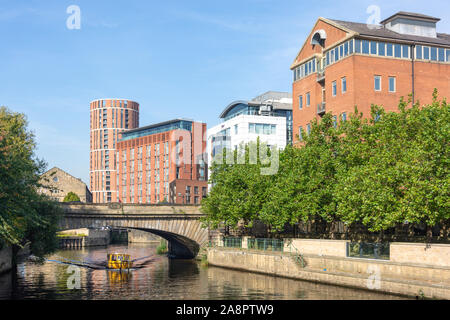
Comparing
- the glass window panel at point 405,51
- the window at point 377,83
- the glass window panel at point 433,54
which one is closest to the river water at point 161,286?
the window at point 377,83

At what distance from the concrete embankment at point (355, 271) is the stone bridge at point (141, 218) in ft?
41.6

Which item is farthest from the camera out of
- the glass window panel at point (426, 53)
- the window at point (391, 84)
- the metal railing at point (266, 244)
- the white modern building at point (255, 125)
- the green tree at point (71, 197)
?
the green tree at point (71, 197)

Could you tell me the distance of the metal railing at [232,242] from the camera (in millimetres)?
67812

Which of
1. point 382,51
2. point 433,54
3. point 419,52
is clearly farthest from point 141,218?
point 433,54

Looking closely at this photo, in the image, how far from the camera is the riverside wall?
39312 millimetres

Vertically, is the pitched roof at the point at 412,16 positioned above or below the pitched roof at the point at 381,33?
above

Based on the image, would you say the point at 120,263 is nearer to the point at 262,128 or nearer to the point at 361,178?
the point at 361,178

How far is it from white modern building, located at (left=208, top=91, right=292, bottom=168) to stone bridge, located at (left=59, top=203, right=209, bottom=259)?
115 feet

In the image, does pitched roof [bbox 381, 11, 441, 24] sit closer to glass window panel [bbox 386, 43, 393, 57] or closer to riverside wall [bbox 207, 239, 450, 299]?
glass window panel [bbox 386, 43, 393, 57]

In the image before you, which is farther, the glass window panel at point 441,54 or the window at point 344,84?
A: the glass window panel at point 441,54

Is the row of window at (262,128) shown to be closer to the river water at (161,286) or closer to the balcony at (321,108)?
the balcony at (321,108)

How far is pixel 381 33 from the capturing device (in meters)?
71.9

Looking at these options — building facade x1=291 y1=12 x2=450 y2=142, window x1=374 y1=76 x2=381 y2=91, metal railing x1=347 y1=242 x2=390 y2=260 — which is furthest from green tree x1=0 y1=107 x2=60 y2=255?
window x1=374 y1=76 x2=381 y2=91
